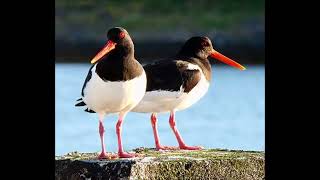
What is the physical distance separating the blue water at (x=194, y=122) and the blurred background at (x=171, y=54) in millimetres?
28

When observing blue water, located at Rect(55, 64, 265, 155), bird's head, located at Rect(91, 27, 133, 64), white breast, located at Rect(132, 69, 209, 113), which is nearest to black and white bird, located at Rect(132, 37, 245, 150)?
white breast, located at Rect(132, 69, 209, 113)

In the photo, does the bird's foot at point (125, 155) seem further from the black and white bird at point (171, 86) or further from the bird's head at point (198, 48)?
the bird's head at point (198, 48)

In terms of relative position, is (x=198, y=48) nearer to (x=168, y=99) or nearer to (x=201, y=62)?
(x=201, y=62)

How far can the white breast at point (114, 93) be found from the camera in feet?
28.5

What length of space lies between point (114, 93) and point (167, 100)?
147cm

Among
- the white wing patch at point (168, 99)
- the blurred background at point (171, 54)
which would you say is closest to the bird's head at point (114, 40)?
the white wing patch at point (168, 99)

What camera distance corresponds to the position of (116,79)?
8727 millimetres

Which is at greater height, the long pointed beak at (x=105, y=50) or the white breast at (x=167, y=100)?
the long pointed beak at (x=105, y=50)

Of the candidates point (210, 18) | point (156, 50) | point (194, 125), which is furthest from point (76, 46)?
point (194, 125)

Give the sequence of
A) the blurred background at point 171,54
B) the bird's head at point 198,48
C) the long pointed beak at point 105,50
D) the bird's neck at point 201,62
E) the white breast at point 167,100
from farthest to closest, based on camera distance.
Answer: the blurred background at point 171,54 < the bird's head at point 198,48 < the bird's neck at point 201,62 < the white breast at point 167,100 < the long pointed beak at point 105,50

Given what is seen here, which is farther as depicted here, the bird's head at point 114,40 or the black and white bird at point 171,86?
the black and white bird at point 171,86

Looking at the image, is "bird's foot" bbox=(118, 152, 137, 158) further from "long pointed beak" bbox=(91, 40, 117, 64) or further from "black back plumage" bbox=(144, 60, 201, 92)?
"black back plumage" bbox=(144, 60, 201, 92)

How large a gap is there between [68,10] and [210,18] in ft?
34.4
